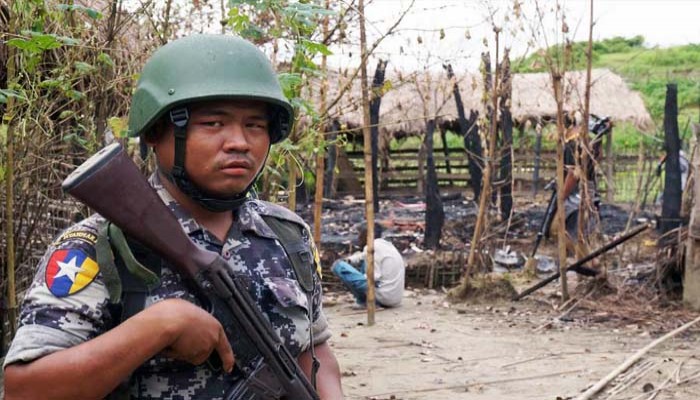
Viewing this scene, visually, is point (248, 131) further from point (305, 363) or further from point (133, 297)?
point (305, 363)

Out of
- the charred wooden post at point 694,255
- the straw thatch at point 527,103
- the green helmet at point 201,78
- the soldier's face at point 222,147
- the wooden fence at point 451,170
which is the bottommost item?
the wooden fence at point 451,170

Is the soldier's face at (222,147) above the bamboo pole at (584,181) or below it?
above

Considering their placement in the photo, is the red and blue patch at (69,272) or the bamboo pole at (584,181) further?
the bamboo pole at (584,181)

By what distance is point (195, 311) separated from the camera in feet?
5.24

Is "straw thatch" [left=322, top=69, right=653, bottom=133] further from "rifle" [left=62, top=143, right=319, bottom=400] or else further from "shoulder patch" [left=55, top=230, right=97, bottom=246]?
"shoulder patch" [left=55, top=230, right=97, bottom=246]

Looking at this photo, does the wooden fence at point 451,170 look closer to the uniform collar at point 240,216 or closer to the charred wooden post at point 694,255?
the charred wooden post at point 694,255

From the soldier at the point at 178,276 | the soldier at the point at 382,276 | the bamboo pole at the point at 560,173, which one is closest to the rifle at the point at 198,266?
the soldier at the point at 178,276

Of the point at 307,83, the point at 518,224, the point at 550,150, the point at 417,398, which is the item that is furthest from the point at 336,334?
the point at 550,150

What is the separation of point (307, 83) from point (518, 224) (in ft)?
32.3

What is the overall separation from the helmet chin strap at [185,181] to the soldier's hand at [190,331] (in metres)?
0.27

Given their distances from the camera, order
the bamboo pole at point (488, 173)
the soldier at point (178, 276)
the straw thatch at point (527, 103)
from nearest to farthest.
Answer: the soldier at point (178, 276), the bamboo pole at point (488, 173), the straw thatch at point (527, 103)

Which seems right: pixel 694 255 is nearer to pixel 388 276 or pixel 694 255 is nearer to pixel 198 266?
pixel 388 276

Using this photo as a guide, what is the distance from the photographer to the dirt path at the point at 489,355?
5859 mm

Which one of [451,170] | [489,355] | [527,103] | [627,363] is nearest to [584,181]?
[489,355]
